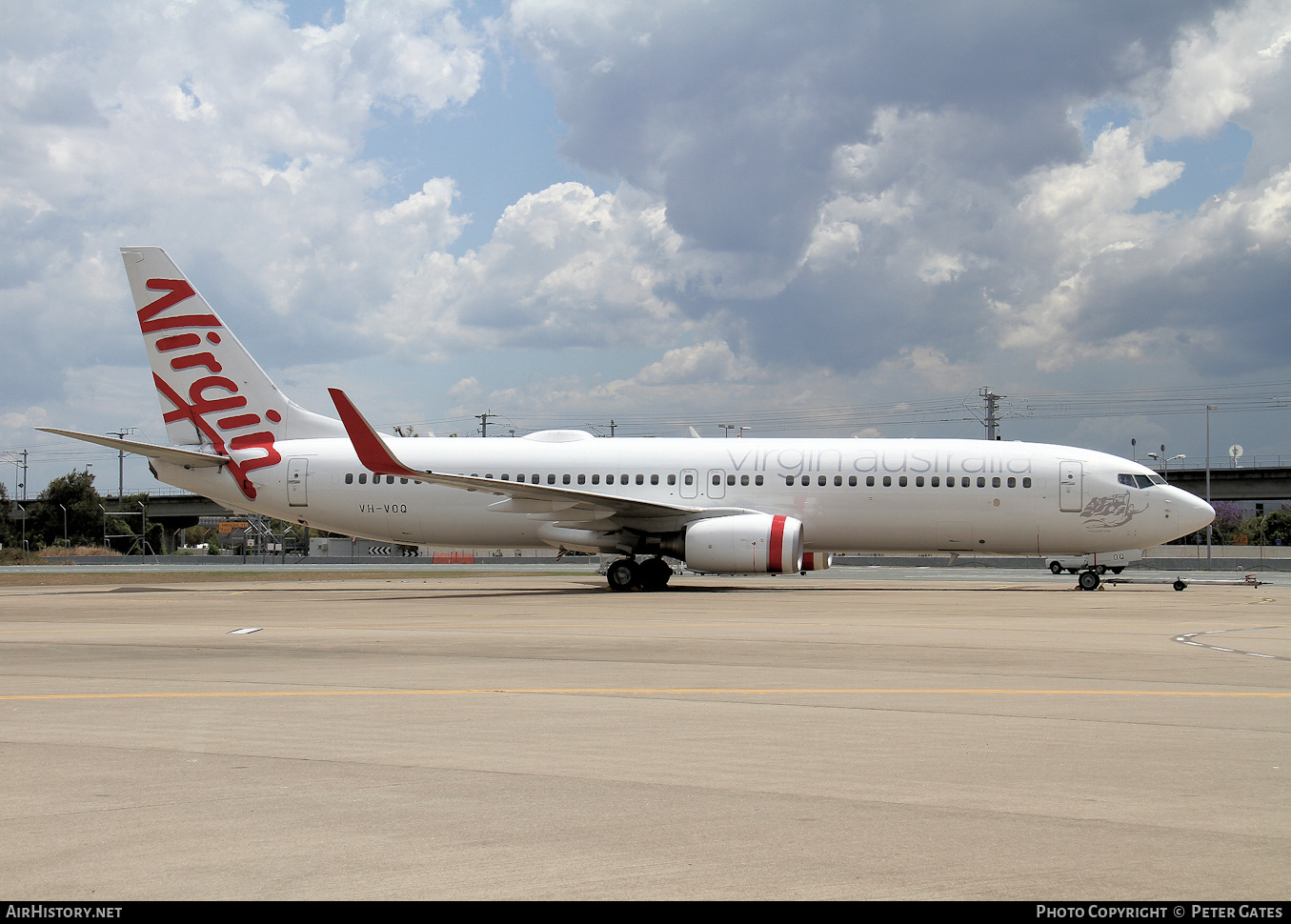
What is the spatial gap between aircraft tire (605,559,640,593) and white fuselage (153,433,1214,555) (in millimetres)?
881

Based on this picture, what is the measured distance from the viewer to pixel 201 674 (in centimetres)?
956

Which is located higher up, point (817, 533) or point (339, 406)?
point (339, 406)

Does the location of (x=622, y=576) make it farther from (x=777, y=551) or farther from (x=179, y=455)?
(x=179, y=455)

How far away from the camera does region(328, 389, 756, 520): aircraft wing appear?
23219 millimetres

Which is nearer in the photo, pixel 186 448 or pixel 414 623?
pixel 414 623

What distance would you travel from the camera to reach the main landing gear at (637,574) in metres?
26.0

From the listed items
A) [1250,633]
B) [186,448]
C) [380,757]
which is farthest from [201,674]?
[186,448]

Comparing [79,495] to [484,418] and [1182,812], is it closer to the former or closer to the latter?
[484,418]

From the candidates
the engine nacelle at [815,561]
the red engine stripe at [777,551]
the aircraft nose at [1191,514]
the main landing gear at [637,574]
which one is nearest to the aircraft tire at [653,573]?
the main landing gear at [637,574]

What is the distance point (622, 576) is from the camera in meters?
26.0

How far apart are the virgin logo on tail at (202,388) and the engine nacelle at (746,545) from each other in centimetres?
1160

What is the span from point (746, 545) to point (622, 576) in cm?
358

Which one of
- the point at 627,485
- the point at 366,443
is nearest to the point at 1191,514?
the point at 627,485
